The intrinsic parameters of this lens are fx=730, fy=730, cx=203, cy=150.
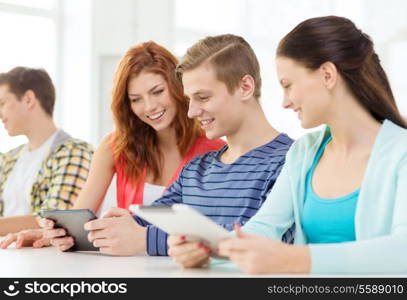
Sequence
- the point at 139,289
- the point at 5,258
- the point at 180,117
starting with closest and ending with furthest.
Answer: the point at 139,289 → the point at 5,258 → the point at 180,117

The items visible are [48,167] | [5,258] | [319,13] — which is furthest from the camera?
[319,13]

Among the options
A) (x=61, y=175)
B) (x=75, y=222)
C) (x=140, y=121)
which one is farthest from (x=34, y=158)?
(x=75, y=222)

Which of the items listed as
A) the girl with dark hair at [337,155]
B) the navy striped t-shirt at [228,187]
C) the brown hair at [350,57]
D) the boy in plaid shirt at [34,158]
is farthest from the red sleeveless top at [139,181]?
the brown hair at [350,57]

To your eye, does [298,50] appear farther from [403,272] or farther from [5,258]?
[5,258]

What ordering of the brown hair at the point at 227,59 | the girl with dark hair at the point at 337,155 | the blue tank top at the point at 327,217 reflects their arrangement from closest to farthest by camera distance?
the girl with dark hair at the point at 337,155 → the blue tank top at the point at 327,217 → the brown hair at the point at 227,59

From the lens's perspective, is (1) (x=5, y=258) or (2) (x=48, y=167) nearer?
(1) (x=5, y=258)

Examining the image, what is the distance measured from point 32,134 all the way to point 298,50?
2.06 metres

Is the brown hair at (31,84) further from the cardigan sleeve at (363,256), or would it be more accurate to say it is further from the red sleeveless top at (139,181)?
the cardigan sleeve at (363,256)

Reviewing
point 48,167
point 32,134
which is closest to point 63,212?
point 48,167

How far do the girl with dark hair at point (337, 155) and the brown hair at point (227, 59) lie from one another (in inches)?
16.2

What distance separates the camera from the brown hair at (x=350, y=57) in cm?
165

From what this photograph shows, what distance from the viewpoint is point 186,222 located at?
1442 mm

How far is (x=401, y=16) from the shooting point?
5.49 meters

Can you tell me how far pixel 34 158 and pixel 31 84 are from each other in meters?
0.45
